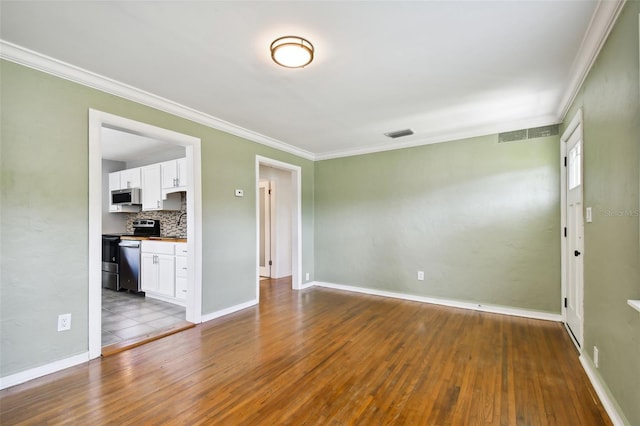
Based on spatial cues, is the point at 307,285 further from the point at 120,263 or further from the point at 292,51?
the point at 292,51

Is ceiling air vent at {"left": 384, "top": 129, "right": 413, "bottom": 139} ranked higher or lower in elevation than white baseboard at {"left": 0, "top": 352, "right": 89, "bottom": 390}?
higher

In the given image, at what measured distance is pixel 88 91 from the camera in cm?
249

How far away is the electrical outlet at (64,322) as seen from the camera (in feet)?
7.59

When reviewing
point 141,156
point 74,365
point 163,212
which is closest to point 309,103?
point 74,365

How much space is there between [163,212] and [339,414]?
16.4 ft

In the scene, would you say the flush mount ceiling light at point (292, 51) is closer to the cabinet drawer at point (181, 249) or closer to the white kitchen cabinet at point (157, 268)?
the cabinet drawer at point (181, 249)

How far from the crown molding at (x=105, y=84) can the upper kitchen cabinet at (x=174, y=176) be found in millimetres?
1148

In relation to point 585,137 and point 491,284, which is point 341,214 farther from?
point 585,137

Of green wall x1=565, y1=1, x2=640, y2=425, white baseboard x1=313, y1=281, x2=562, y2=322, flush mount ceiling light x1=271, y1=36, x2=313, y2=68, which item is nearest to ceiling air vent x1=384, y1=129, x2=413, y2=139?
green wall x1=565, y1=1, x2=640, y2=425

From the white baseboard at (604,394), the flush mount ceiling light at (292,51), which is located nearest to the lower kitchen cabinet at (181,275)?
the flush mount ceiling light at (292,51)

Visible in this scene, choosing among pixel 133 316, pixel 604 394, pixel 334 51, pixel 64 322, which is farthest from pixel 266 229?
pixel 604 394

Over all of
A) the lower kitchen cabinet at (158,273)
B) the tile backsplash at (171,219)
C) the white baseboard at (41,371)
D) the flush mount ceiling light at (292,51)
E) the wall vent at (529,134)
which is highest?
the flush mount ceiling light at (292,51)

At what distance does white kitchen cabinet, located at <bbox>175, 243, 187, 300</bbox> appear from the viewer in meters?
4.00

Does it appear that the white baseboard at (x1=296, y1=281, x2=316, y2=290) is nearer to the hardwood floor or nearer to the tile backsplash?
the hardwood floor
